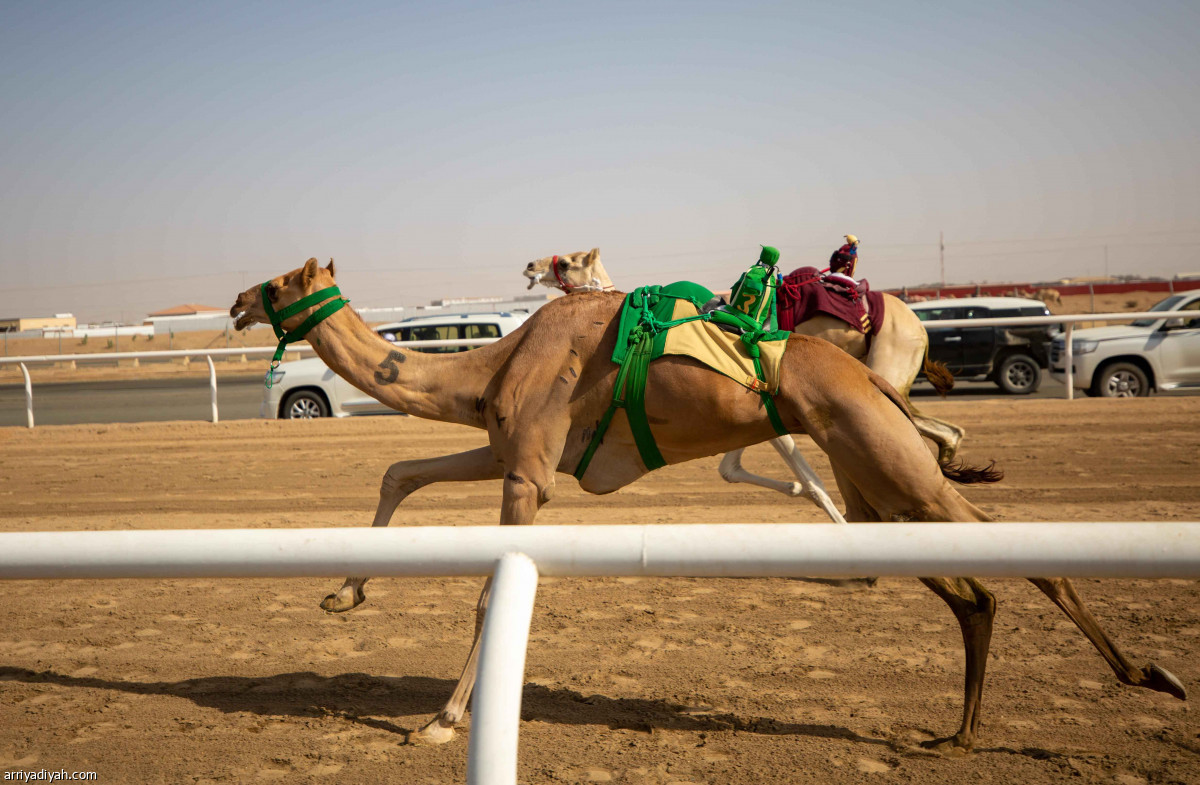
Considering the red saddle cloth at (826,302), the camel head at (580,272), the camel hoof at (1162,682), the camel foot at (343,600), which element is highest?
the camel head at (580,272)

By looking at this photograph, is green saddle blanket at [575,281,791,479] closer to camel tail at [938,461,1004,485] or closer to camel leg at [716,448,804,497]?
camel tail at [938,461,1004,485]

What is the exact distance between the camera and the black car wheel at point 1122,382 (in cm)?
1426

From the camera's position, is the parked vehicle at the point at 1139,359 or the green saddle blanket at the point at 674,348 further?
the parked vehicle at the point at 1139,359

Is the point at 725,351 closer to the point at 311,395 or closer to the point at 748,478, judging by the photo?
the point at 748,478

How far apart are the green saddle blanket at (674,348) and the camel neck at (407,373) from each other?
0.70 meters

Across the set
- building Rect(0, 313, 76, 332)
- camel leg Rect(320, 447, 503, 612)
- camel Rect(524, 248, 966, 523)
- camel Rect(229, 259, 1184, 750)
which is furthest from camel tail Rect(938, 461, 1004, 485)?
building Rect(0, 313, 76, 332)

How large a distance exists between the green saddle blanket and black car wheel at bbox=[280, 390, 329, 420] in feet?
38.4

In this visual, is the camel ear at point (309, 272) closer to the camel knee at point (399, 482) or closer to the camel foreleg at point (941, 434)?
the camel knee at point (399, 482)

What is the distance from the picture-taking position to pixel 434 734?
12.3 ft

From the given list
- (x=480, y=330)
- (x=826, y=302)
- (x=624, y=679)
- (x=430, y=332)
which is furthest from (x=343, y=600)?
(x=430, y=332)

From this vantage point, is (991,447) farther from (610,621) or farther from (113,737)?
(113,737)

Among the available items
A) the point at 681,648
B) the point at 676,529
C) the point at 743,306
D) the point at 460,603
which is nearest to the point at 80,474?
the point at 460,603

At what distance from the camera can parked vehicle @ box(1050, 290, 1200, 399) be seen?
46.3 feet

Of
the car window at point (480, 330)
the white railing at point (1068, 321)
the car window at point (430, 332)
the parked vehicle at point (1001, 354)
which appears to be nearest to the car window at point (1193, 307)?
the white railing at point (1068, 321)
